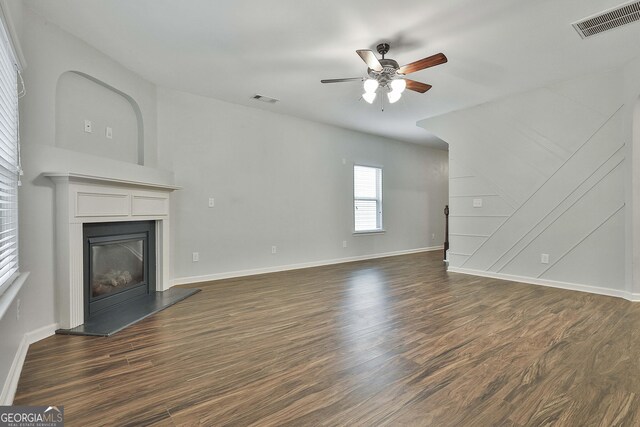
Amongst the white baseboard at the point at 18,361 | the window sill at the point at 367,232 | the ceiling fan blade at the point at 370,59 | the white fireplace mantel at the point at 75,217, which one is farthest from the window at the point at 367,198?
the white baseboard at the point at 18,361

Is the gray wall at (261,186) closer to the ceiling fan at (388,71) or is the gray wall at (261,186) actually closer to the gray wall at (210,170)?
the gray wall at (210,170)

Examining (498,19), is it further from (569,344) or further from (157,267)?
(157,267)

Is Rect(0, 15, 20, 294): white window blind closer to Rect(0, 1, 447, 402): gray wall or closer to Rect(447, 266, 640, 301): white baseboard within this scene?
Rect(0, 1, 447, 402): gray wall

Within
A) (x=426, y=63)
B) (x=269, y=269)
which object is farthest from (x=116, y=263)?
(x=426, y=63)

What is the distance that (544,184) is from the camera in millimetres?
4207

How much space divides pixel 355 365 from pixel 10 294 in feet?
6.52

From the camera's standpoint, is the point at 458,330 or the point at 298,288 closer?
the point at 458,330

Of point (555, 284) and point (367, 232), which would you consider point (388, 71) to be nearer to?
point (555, 284)

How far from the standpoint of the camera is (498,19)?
2666 millimetres

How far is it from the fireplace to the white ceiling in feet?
6.00

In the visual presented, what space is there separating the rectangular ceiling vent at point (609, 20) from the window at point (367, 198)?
160 inches

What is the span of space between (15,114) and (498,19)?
384cm

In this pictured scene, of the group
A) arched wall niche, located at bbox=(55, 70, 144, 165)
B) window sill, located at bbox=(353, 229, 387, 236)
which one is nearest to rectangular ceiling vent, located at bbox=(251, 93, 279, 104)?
arched wall niche, located at bbox=(55, 70, 144, 165)

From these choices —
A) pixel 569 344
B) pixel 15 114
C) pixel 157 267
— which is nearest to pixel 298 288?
pixel 157 267
